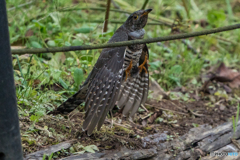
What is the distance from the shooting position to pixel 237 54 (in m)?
5.71

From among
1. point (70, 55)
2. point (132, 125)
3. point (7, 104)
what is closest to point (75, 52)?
point (70, 55)

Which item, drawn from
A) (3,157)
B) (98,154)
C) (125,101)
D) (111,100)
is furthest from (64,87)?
(3,157)

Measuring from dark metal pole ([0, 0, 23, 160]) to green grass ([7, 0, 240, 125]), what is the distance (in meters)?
0.81

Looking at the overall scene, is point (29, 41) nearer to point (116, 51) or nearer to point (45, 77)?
point (45, 77)

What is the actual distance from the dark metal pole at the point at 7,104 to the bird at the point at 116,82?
2.68ft

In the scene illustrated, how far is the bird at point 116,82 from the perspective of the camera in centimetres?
259

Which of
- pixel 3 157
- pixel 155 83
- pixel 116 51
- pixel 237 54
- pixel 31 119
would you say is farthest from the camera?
pixel 237 54

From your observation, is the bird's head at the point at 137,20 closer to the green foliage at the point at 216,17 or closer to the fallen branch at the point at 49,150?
the fallen branch at the point at 49,150

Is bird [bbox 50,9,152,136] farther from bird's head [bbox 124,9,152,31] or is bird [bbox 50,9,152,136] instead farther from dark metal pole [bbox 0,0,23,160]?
dark metal pole [bbox 0,0,23,160]

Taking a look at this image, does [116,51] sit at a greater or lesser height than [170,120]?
greater

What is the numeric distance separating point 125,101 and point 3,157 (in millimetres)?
1724

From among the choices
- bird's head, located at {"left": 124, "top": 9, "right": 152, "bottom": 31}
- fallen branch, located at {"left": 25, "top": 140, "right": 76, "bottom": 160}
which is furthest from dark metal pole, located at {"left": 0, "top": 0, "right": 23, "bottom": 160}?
bird's head, located at {"left": 124, "top": 9, "right": 152, "bottom": 31}

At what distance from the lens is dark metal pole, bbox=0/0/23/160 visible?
163 cm

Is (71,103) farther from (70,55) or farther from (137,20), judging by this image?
(70,55)
